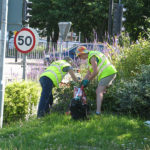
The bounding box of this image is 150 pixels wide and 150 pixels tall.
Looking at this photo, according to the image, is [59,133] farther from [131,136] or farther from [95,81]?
[95,81]

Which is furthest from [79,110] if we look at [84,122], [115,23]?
[115,23]

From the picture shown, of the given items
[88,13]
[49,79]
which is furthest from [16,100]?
[88,13]

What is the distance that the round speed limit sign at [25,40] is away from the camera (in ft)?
26.4

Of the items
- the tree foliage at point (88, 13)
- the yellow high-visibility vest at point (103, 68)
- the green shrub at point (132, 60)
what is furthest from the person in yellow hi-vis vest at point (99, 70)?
the tree foliage at point (88, 13)

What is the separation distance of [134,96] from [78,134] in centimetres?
166

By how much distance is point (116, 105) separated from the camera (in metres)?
7.16

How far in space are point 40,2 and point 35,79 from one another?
2374 centimetres

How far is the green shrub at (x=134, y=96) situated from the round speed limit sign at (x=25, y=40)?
7.69ft

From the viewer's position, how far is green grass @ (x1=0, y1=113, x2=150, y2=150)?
489 centimetres

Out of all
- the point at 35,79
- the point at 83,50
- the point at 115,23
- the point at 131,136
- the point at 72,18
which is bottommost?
the point at 131,136

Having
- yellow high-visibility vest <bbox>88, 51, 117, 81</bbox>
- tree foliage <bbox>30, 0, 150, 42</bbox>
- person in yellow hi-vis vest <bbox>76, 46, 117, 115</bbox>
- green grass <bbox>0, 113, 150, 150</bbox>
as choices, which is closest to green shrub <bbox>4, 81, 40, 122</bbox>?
green grass <bbox>0, 113, 150, 150</bbox>

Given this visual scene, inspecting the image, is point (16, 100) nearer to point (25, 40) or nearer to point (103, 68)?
point (25, 40)

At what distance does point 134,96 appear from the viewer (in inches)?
254

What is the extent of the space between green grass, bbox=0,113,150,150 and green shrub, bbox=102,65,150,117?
32cm
